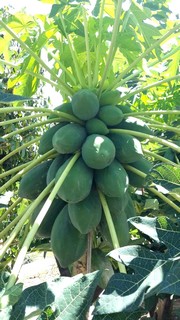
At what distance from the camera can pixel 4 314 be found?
0.69 meters

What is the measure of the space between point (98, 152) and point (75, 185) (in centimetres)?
10

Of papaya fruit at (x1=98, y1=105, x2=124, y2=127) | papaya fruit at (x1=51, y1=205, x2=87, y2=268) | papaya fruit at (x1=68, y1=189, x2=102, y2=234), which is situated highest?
papaya fruit at (x1=98, y1=105, x2=124, y2=127)

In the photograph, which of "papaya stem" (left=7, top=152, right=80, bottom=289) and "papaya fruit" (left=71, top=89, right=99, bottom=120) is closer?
"papaya stem" (left=7, top=152, right=80, bottom=289)

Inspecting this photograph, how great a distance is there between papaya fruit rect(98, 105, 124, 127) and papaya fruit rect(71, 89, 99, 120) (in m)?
0.02

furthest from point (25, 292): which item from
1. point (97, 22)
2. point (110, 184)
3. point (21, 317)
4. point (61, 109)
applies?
point (97, 22)

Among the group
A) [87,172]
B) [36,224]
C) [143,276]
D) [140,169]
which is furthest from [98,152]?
[143,276]

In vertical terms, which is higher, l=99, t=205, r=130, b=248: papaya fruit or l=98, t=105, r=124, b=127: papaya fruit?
l=98, t=105, r=124, b=127: papaya fruit

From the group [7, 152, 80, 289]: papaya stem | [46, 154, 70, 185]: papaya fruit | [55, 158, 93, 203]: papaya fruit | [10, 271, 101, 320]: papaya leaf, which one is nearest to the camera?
[10, 271, 101, 320]: papaya leaf

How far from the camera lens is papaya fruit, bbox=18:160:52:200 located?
4.23ft

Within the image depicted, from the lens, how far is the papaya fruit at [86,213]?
1141 mm

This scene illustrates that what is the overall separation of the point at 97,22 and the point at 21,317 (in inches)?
43.0

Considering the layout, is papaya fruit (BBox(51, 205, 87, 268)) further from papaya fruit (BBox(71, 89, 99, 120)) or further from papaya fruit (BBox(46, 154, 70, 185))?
papaya fruit (BBox(71, 89, 99, 120))

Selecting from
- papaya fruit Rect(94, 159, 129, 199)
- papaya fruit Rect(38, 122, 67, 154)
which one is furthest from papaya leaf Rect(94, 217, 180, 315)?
papaya fruit Rect(38, 122, 67, 154)

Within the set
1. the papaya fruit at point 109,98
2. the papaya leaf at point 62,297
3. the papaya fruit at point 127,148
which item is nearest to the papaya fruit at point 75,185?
the papaya fruit at point 127,148
